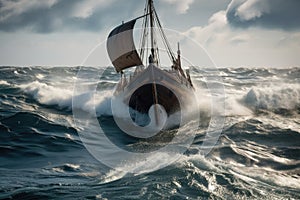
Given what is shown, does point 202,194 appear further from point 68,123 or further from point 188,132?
point 68,123

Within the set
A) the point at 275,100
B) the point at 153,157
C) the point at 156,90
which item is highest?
the point at 156,90

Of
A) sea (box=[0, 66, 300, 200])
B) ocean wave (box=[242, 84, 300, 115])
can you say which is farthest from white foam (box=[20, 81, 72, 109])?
ocean wave (box=[242, 84, 300, 115])

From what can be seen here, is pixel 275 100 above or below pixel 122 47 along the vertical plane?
below

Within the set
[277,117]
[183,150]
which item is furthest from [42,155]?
[277,117]

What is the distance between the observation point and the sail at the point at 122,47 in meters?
26.2

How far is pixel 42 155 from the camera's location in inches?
518

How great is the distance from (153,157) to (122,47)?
639 inches

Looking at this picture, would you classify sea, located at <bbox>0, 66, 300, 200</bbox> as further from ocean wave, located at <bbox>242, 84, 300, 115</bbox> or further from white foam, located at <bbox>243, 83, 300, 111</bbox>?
white foam, located at <bbox>243, 83, 300, 111</bbox>

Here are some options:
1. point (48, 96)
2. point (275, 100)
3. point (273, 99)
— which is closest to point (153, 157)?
point (275, 100)

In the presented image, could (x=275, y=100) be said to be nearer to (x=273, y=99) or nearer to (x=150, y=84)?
(x=273, y=99)

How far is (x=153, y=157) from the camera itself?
478 inches

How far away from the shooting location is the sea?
29.4 ft

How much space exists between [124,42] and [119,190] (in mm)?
19028

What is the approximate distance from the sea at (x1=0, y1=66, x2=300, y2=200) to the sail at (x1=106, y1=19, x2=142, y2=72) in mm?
4929
